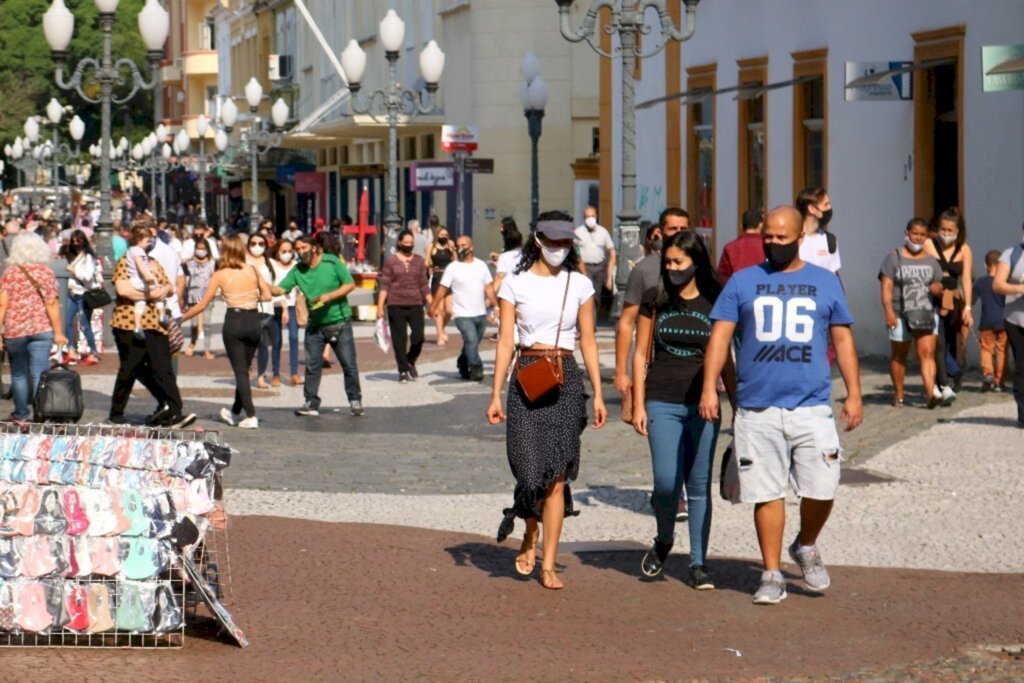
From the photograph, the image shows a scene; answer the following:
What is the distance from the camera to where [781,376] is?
356 inches

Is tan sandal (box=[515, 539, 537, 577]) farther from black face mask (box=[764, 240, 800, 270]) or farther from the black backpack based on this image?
the black backpack

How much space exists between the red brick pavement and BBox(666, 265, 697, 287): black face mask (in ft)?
4.58

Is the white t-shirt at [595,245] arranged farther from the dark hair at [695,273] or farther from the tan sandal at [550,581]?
the tan sandal at [550,581]

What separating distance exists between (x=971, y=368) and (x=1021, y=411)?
4804 millimetres

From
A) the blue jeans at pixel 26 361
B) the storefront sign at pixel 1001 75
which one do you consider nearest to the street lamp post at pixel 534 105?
the blue jeans at pixel 26 361

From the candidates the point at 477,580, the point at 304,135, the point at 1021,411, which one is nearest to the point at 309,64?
the point at 304,135

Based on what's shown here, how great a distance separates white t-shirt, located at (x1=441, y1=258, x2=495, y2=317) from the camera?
72.6 ft

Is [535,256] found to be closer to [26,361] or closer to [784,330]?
[784,330]

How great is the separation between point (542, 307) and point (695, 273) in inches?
29.9

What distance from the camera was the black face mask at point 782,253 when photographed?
29.8 ft

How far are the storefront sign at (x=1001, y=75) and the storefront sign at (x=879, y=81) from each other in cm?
499

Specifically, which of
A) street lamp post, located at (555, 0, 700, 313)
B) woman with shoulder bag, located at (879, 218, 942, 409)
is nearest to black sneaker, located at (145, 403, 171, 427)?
street lamp post, located at (555, 0, 700, 313)

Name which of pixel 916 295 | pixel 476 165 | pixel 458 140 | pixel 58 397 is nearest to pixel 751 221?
pixel 916 295

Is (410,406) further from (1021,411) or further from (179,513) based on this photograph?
(179,513)
